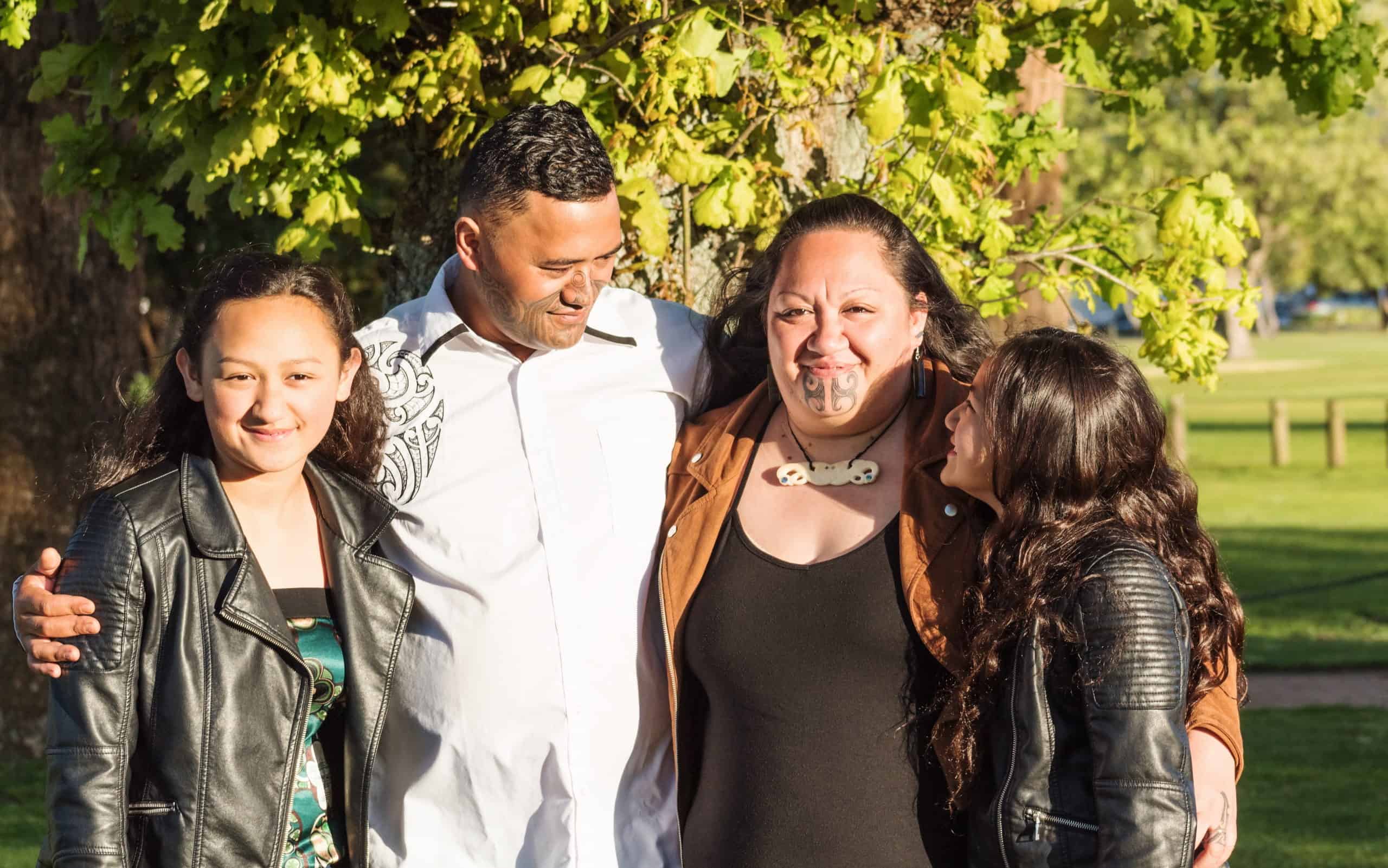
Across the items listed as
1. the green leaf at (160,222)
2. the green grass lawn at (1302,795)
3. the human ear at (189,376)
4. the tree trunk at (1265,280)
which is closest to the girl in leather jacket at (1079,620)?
the human ear at (189,376)

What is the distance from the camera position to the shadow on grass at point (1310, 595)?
10531mm

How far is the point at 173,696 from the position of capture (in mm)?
2543

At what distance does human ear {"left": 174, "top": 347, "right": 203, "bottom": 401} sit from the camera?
275 cm

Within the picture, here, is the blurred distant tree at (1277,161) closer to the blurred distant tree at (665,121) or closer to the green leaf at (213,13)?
the blurred distant tree at (665,121)

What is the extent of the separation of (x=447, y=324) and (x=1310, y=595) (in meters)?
11.2

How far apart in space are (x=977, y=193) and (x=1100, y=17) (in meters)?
0.61

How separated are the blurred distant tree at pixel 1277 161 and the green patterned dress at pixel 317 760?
134ft

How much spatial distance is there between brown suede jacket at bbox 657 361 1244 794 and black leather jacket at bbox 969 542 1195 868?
0.19 meters

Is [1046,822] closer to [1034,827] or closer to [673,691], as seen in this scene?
[1034,827]

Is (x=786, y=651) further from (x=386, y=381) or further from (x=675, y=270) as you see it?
(x=675, y=270)

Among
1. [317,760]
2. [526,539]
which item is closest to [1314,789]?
[526,539]

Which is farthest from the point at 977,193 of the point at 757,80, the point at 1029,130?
the point at 757,80

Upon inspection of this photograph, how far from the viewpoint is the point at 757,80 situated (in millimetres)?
4098

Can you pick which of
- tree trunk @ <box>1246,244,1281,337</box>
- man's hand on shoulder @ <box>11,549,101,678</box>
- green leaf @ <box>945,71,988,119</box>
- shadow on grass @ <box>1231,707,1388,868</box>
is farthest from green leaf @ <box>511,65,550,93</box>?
tree trunk @ <box>1246,244,1281,337</box>
